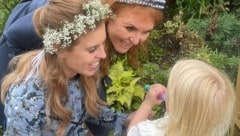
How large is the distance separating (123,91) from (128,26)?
1489 mm

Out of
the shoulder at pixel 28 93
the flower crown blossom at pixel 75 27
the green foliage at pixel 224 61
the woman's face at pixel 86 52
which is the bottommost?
the green foliage at pixel 224 61

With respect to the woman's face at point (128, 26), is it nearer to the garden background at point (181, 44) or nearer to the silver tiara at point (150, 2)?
the silver tiara at point (150, 2)

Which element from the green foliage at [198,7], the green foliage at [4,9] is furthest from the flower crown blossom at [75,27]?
the green foliage at [198,7]

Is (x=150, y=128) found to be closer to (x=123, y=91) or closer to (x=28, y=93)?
(x=28, y=93)

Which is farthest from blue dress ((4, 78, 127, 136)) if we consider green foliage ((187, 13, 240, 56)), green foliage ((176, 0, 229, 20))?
green foliage ((176, 0, 229, 20))

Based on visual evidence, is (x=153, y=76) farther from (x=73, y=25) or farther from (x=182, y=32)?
(x=73, y=25)

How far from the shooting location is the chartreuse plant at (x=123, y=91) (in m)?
4.05

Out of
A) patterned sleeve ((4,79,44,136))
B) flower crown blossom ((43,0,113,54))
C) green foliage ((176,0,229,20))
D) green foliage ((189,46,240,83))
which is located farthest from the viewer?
green foliage ((176,0,229,20))

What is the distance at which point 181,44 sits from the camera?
4793mm

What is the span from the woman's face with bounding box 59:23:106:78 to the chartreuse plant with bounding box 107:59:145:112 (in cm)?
148

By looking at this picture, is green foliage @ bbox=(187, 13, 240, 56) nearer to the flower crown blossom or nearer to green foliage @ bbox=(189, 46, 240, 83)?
green foliage @ bbox=(189, 46, 240, 83)

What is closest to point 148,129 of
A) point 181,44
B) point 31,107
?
point 31,107

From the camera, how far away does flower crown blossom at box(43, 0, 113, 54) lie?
240 cm

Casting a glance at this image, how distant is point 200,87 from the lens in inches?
88.2
